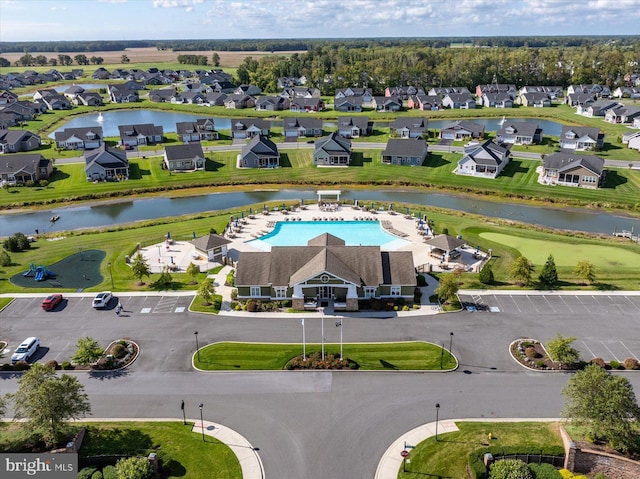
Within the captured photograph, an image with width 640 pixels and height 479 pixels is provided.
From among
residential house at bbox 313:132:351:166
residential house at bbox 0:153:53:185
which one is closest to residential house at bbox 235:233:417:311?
residential house at bbox 313:132:351:166

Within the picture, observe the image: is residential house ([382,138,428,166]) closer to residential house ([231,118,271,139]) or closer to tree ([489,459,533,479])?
residential house ([231,118,271,139])

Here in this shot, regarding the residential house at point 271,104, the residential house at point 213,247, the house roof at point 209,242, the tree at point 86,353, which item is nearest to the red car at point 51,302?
the tree at point 86,353

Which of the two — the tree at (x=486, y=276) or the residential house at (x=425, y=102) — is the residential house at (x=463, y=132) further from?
the tree at (x=486, y=276)

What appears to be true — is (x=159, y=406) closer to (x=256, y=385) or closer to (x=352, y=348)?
(x=256, y=385)

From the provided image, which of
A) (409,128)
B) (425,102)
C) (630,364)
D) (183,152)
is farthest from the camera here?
(425,102)

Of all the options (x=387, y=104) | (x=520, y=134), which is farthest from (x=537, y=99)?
(x=520, y=134)

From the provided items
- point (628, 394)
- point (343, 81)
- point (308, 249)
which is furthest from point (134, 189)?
point (343, 81)

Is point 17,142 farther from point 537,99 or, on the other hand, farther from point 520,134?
point 537,99
